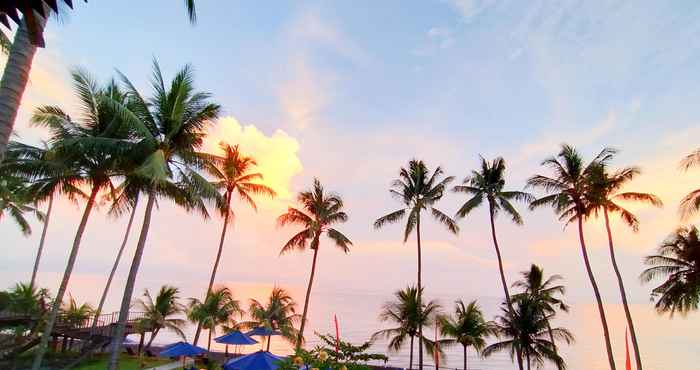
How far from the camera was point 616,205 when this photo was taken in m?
20.3

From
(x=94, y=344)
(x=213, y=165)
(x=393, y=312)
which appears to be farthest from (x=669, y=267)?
(x=94, y=344)

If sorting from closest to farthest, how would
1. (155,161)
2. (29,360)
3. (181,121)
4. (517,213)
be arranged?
1. (155,161)
2. (181,121)
3. (29,360)
4. (517,213)

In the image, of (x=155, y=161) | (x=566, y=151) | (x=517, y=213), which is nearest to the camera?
(x=155, y=161)

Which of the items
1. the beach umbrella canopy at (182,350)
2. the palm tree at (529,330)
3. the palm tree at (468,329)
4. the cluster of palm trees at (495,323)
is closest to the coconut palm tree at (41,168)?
the beach umbrella canopy at (182,350)

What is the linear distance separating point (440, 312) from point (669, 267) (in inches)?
498

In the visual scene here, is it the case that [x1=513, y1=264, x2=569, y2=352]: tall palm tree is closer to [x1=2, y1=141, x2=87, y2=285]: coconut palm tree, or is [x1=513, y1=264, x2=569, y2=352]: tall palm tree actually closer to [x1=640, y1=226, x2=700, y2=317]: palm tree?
[x1=640, y1=226, x2=700, y2=317]: palm tree

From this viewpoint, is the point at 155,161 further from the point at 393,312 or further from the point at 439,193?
the point at 393,312

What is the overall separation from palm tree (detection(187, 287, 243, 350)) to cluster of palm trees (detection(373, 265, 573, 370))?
10357 millimetres

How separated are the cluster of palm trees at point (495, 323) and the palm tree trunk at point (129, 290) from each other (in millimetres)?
15017

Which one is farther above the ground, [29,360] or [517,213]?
[517,213]

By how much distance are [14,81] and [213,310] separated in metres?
22.7

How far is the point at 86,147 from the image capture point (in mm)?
13445

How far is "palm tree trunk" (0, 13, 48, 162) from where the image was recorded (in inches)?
202

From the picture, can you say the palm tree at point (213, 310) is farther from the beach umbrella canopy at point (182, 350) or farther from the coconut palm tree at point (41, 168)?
the coconut palm tree at point (41, 168)
